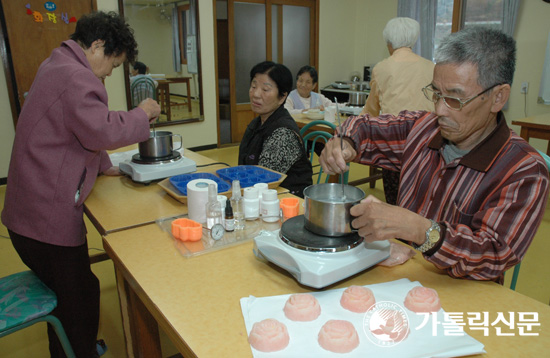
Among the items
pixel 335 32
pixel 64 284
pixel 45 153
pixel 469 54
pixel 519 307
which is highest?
pixel 335 32

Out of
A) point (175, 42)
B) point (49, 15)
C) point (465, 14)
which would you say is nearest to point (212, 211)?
point (49, 15)

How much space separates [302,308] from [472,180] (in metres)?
0.64

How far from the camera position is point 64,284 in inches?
64.3

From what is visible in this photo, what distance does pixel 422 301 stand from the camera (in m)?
0.95

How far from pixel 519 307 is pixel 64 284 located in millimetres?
1572

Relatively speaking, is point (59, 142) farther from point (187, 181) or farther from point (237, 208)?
point (237, 208)

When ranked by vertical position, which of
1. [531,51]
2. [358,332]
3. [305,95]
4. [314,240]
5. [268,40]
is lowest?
[358,332]

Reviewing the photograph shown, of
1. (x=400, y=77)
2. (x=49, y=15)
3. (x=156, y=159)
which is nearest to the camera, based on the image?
(x=156, y=159)

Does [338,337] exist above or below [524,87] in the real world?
below

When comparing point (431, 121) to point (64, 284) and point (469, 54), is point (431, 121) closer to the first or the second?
point (469, 54)

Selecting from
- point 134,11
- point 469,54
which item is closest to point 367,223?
point 469,54

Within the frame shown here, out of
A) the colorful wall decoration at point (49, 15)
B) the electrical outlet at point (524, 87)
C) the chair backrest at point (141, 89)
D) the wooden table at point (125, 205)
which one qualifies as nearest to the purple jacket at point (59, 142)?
the wooden table at point (125, 205)

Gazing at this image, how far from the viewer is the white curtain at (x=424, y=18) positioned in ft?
19.1

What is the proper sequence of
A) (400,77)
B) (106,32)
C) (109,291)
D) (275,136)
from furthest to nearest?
(400,77), (109,291), (275,136), (106,32)
